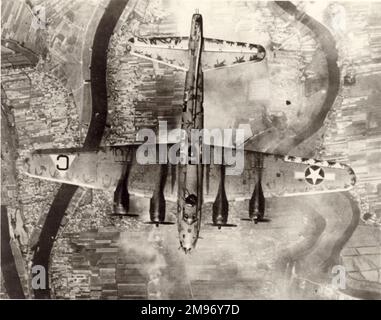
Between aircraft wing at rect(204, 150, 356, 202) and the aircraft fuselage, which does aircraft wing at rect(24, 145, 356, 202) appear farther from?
the aircraft fuselage

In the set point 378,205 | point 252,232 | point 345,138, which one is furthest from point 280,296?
point 345,138

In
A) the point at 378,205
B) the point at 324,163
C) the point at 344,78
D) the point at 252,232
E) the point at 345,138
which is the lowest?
the point at 252,232

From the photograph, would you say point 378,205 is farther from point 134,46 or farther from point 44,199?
point 44,199

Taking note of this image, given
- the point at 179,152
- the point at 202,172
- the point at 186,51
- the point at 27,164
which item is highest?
the point at 186,51

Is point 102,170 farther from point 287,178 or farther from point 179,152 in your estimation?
point 287,178

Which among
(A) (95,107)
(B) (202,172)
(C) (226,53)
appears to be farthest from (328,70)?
(A) (95,107)
